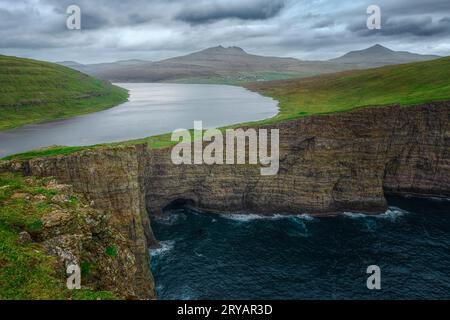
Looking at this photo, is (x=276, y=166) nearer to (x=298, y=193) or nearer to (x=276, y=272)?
(x=298, y=193)

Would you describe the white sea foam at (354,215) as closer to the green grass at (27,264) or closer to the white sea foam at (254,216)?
the white sea foam at (254,216)

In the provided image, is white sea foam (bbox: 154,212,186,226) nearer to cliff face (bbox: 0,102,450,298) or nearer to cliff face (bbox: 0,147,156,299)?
cliff face (bbox: 0,102,450,298)

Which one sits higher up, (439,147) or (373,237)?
(439,147)

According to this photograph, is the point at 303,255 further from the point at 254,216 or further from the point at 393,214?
the point at 393,214

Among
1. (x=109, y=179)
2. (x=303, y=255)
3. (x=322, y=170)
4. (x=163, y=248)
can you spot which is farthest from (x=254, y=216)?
(x=109, y=179)

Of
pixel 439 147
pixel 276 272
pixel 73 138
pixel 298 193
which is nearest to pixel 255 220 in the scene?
pixel 298 193
